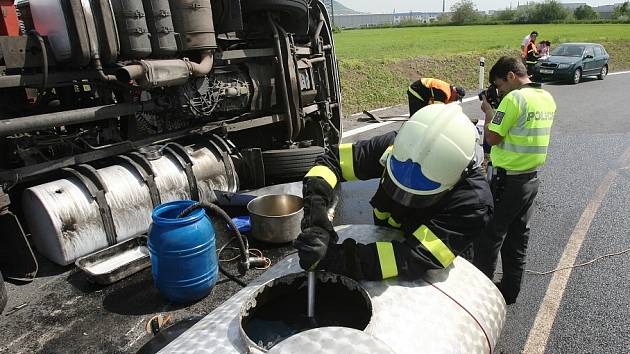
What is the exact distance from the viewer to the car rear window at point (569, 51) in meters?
17.4

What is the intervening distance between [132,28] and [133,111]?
2.62 feet

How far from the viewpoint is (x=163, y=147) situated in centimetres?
486

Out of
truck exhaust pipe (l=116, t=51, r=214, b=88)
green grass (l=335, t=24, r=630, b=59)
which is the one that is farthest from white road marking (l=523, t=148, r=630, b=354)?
green grass (l=335, t=24, r=630, b=59)

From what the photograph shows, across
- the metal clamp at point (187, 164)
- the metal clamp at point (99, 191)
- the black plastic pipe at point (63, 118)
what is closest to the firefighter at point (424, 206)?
the metal clamp at point (99, 191)

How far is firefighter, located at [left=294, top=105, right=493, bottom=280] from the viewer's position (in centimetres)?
208

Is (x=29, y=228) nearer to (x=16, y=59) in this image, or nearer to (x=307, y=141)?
(x=16, y=59)

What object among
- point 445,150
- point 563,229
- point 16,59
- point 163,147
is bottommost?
point 563,229

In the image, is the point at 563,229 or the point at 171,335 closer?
the point at 171,335

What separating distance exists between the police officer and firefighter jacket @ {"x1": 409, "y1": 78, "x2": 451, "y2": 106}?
1.58 feet

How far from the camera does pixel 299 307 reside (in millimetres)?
2227

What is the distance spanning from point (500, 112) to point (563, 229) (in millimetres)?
1960

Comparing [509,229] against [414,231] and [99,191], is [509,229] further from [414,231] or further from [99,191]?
[99,191]

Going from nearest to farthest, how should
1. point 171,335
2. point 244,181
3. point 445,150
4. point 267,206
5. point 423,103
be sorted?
point 445,150 < point 171,335 < point 423,103 < point 267,206 < point 244,181

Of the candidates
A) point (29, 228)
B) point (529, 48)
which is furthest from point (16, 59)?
point (529, 48)
